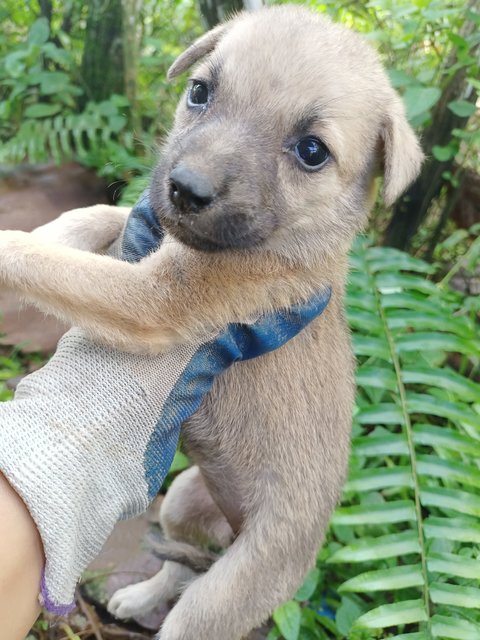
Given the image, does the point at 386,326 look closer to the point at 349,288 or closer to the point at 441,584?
the point at 349,288

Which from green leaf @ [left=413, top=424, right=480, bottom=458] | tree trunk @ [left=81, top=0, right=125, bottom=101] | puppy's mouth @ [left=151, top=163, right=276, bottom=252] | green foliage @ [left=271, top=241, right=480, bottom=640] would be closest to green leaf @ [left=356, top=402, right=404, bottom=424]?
green foliage @ [left=271, top=241, right=480, bottom=640]

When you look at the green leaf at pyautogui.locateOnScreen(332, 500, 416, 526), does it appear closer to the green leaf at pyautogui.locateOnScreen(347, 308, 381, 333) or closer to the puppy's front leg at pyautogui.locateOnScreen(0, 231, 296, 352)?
the green leaf at pyautogui.locateOnScreen(347, 308, 381, 333)

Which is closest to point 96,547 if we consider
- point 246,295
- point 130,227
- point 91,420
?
point 91,420

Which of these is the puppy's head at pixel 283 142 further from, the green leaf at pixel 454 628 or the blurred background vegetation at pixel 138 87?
the blurred background vegetation at pixel 138 87

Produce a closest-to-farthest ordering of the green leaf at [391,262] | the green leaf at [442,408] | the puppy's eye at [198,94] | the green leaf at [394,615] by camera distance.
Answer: the puppy's eye at [198,94] < the green leaf at [394,615] < the green leaf at [442,408] < the green leaf at [391,262]

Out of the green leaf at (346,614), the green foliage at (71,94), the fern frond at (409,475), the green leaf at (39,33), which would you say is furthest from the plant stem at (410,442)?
the green leaf at (39,33)

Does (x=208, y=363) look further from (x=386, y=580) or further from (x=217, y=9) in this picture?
(x=217, y=9)
